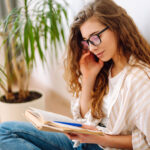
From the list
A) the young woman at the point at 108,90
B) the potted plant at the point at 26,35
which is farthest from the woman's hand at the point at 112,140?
the potted plant at the point at 26,35

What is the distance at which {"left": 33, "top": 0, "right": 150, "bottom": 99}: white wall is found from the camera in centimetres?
116

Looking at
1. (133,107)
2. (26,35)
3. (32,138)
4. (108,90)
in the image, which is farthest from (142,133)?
(26,35)

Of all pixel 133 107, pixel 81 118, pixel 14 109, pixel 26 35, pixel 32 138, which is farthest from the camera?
pixel 14 109

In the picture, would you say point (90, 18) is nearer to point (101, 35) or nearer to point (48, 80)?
point (101, 35)

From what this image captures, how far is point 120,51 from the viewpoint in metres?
1.09

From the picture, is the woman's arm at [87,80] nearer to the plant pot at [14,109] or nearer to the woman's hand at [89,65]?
the woman's hand at [89,65]

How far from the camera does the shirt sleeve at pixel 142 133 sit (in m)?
0.94

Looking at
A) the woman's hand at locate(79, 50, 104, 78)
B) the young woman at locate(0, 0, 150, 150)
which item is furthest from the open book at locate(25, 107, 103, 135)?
the woman's hand at locate(79, 50, 104, 78)

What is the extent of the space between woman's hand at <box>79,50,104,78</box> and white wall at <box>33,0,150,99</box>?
33cm

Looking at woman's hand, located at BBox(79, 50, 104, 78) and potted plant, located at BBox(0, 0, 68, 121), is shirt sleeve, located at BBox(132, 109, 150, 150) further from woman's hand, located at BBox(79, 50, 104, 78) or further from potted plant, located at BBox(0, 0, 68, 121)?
potted plant, located at BBox(0, 0, 68, 121)

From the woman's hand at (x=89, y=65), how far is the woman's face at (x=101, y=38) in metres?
0.22

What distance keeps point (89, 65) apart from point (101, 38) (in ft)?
1.07

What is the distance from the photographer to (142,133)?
99cm

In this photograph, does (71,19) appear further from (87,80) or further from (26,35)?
(87,80)
